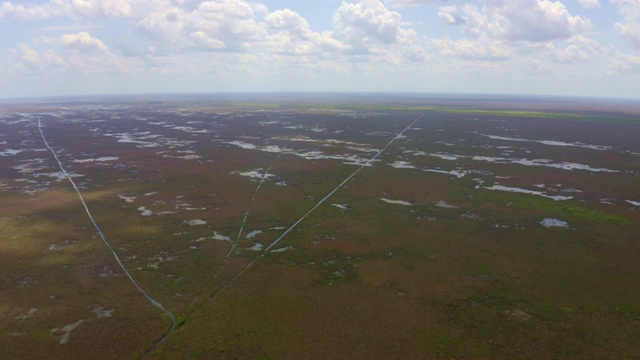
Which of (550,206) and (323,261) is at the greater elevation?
(550,206)

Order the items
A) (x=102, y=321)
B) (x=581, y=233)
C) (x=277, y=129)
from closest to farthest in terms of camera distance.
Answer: (x=102, y=321), (x=581, y=233), (x=277, y=129)

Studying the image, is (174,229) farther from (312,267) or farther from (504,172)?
(504,172)

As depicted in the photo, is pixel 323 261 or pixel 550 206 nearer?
pixel 323 261

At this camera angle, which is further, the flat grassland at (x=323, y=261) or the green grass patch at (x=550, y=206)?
the green grass patch at (x=550, y=206)

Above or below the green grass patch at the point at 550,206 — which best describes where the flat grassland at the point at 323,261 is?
below

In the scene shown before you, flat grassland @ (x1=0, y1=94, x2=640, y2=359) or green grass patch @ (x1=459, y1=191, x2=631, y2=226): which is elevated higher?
green grass patch @ (x1=459, y1=191, x2=631, y2=226)

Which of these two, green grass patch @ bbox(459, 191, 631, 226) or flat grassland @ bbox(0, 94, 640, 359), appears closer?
flat grassland @ bbox(0, 94, 640, 359)

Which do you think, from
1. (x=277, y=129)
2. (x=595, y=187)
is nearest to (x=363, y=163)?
(x=595, y=187)

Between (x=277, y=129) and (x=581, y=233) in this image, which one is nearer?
(x=581, y=233)
